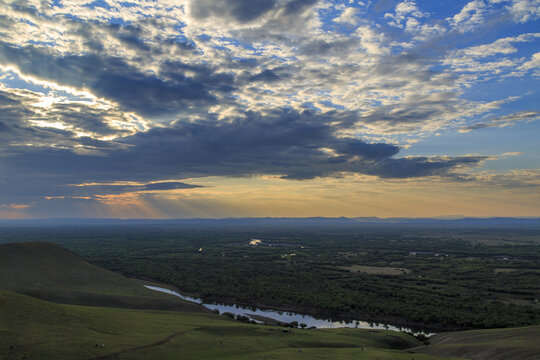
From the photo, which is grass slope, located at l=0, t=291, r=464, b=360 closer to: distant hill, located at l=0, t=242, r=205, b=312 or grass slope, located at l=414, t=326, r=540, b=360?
grass slope, located at l=414, t=326, r=540, b=360

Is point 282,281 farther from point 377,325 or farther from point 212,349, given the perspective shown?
point 212,349

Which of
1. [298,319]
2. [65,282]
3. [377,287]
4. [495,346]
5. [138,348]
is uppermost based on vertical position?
[138,348]

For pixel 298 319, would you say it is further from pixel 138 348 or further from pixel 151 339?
pixel 138 348

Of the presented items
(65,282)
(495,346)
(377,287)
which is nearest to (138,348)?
(495,346)

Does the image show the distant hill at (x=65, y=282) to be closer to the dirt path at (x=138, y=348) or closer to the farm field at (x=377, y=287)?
the farm field at (x=377, y=287)

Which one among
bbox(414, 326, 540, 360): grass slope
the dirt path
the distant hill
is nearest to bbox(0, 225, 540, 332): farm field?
bbox(414, 326, 540, 360): grass slope

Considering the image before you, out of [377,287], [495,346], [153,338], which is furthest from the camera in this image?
[377,287]
